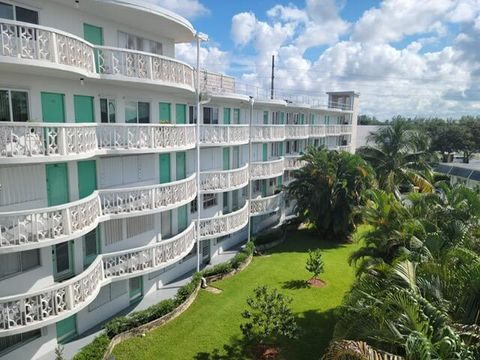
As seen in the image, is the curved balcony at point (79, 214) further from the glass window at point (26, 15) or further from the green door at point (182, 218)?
the glass window at point (26, 15)

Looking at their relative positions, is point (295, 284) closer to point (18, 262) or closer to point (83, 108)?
point (18, 262)

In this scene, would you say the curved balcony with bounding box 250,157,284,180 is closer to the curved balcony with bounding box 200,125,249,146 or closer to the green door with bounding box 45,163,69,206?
the curved balcony with bounding box 200,125,249,146

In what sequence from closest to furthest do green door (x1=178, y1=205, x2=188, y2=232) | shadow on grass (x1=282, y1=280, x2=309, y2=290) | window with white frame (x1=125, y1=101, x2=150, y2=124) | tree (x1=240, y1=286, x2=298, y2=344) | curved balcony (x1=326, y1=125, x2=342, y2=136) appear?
1. tree (x1=240, y1=286, x2=298, y2=344)
2. window with white frame (x1=125, y1=101, x2=150, y2=124)
3. green door (x1=178, y1=205, x2=188, y2=232)
4. shadow on grass (x1=282, y1=280, x2=309, y2=290)
5. curved balcony (x1=326, y1=125, x2=342, y2=136)

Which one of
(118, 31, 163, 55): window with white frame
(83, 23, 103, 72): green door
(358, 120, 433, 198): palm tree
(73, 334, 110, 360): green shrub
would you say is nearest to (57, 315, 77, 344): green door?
(73, 334, 110, 360): green shrub

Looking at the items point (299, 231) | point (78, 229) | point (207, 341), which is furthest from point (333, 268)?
point (78, 229)

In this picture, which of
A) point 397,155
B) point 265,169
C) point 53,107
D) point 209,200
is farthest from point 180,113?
point 397,155

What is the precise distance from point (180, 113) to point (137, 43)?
185 inches

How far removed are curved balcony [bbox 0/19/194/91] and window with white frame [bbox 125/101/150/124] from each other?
219 centimetres

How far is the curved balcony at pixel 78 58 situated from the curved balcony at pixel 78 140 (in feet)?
6.65

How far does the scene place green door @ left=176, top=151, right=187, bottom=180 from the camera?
71.4ft

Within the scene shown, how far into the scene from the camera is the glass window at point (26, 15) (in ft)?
42.9

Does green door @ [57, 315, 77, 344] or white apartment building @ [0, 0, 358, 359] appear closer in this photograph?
white apartment building @ [0, 0, 358, 359]

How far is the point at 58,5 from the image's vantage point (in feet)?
46.9

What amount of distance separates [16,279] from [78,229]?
9.18ft
